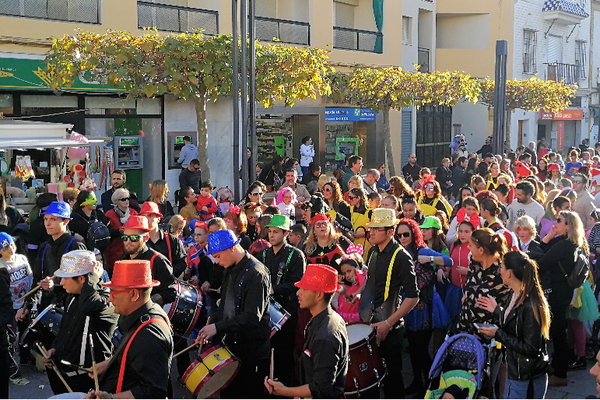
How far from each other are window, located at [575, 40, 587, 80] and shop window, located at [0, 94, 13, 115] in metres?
33.6

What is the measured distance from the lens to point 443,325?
707 cm

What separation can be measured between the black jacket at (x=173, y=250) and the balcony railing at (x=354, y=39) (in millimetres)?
17050

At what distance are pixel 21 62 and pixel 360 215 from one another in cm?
903

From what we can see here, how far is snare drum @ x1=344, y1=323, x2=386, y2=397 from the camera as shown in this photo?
18.2 feet

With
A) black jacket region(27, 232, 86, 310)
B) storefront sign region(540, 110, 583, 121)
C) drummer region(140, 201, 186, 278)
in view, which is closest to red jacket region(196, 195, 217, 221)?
drummer region(140, 201, 186, 278)

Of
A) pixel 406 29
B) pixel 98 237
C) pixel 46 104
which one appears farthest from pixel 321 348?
pixel 406 29

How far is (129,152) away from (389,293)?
12.7m

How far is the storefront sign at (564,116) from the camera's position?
3738cm

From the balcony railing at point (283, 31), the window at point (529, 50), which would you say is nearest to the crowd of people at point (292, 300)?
the balcony railing at point (283, 31)

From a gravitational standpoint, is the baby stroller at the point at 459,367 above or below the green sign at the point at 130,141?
below

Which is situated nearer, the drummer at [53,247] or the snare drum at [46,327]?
the snare drum at [46,327]

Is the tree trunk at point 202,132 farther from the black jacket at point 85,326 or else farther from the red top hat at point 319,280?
the red top hat at point 319,280

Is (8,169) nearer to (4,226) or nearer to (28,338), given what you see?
(4,226)

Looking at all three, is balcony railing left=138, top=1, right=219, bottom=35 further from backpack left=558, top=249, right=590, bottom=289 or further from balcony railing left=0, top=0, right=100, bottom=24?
backpack left=558, top=249, right=590, bottom=289
